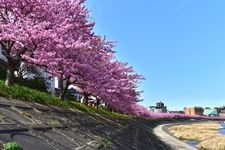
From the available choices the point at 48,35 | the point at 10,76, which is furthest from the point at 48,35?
the point at 10,76

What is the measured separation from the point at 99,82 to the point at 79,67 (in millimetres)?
6673

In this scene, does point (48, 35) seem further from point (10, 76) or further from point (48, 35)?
point (10, 76)

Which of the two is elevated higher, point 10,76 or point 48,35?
point 48,35

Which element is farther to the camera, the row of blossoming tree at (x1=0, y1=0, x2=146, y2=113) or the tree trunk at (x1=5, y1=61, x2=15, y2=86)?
the tree trunk at (x1=5, y1=61, x2=15, y2=86)

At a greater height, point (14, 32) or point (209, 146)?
point (14, 32)

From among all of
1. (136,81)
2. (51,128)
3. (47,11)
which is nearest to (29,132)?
(51,128)

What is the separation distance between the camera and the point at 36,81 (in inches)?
2219

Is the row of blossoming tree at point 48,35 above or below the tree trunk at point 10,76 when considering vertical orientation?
above

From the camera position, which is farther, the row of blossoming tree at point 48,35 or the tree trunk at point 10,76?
the tree trunk at point 10,76

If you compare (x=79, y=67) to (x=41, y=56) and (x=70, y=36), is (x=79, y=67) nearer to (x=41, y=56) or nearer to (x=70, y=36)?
(x=70, y=36)

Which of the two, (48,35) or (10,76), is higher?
Answer: (48,35)

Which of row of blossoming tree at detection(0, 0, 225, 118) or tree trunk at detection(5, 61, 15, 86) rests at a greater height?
row of blossoming tree at detection(0, 0, 225, 118)

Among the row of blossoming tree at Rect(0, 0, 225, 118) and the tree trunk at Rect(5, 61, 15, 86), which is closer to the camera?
the row of blossoming tree at Rect(0, 0, 225, 118)

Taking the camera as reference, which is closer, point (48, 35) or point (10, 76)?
point (48, 35)
